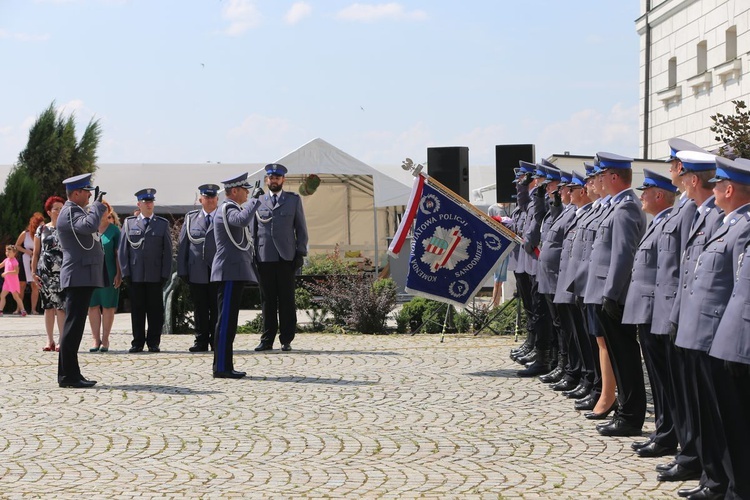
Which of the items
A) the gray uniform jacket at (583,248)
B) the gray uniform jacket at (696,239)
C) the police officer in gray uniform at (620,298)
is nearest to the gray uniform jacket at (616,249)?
the police officer in gray uniform at (620,298)

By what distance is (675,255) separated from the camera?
6875mm

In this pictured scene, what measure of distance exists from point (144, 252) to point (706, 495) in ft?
31.3

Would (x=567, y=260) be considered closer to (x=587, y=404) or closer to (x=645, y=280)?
(x=587, y=404)

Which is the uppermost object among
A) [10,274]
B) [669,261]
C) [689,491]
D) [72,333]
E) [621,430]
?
[10,274]

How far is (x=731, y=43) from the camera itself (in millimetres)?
26203

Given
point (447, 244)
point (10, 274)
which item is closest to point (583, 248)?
point (447, 244)

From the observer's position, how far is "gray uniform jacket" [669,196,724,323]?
6.12 metres

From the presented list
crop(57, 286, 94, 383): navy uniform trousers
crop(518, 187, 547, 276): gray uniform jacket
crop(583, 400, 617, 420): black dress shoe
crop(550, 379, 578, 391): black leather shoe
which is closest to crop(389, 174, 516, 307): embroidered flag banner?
crop(518, 187, 547, 276): gray uniform jacket

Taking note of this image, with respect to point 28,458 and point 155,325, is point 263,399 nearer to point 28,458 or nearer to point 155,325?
point 28,458

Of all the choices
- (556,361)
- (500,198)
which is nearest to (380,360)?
(556,361)

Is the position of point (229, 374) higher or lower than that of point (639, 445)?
higher

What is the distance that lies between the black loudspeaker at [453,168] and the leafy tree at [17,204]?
496 inches

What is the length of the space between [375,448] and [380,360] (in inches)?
215

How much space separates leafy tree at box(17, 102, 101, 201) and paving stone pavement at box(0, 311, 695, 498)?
662 inches
